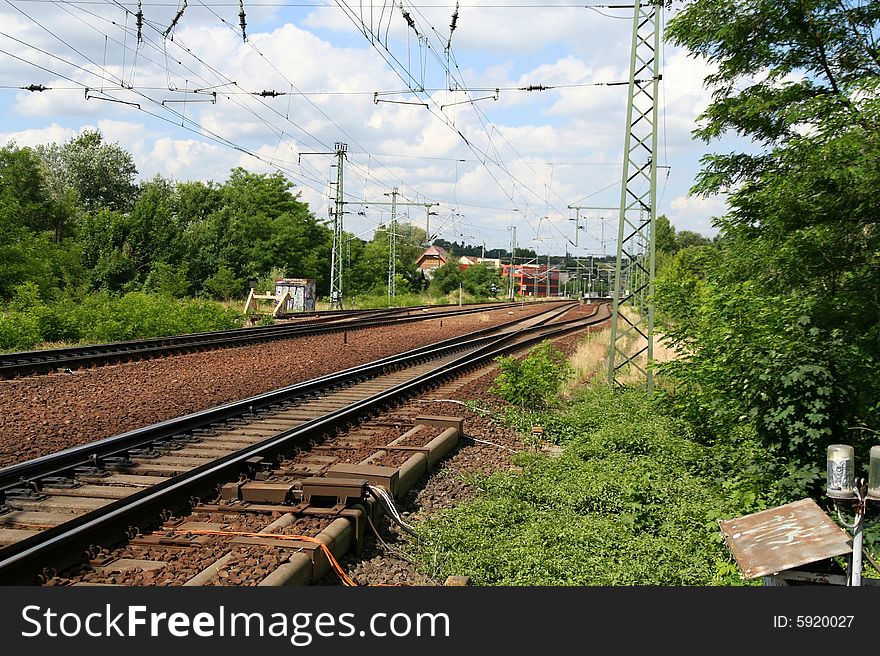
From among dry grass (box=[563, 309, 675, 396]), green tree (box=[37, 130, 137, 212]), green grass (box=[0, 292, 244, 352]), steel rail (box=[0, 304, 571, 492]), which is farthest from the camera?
green tree (box=[37, 130, 137, 212])

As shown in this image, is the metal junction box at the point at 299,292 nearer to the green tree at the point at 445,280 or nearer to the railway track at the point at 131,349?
the railway track at the point at 131,349

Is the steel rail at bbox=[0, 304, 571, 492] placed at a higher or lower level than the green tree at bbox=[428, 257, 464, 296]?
lower

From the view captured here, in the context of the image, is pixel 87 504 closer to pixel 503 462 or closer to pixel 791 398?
pixel 503 462

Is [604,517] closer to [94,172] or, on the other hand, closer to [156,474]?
[156,474]

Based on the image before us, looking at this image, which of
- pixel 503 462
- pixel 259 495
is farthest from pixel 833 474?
pixel 503 462

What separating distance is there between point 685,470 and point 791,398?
7.19 ft

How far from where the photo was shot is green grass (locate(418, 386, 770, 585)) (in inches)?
246

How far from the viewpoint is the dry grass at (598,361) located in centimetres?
1914

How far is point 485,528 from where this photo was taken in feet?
23.6

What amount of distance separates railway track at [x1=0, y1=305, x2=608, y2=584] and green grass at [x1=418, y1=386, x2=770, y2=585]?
123 centimetres

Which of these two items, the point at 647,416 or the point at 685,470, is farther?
the point at 647,416

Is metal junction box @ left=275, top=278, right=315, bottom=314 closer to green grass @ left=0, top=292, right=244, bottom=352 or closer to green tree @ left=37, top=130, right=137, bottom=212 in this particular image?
green grass @ left=0, top=292, right=244, bottom=352

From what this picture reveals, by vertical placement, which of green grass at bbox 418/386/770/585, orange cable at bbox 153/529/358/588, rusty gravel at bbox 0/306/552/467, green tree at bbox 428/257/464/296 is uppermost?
green tree at bbox 428/257/464/296

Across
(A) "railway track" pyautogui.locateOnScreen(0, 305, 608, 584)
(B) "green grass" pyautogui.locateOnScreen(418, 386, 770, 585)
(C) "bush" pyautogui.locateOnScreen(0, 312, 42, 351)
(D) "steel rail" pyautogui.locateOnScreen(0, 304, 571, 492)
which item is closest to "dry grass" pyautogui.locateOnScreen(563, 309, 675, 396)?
(B) "green grass" pyautogui.locateOnScreen(418, 386, 770, 585)
